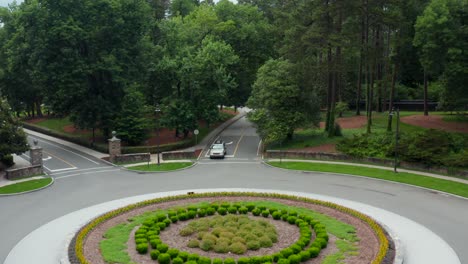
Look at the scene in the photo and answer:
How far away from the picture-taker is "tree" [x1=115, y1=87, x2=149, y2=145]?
152 feet

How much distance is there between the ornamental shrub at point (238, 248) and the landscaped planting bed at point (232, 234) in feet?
0.14

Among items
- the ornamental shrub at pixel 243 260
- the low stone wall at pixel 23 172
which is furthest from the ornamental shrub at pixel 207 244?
the low stone wall at pixel 23 172

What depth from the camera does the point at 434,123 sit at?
4819cm

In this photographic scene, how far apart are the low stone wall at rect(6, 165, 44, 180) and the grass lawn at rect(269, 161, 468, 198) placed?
63.2ft

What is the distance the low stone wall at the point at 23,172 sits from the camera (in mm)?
33825

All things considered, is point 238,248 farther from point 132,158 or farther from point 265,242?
point 132,158

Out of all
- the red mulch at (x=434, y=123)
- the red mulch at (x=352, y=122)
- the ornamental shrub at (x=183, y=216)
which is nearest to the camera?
the ornamental shrub at (x=183, y=216)

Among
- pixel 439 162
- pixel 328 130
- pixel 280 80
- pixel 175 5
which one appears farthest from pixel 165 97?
pixel 175 5

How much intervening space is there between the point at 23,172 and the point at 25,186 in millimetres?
4001

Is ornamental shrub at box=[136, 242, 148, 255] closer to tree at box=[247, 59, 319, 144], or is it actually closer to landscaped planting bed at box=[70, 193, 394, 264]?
landscaped planting bed at box=[70, 193, 394, 264]

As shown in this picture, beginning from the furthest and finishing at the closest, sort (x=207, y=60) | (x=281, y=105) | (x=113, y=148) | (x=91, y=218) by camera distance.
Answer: (x=207, y=60) < (x=281, y=105) < (x=113, y=148) < (x=91, y=218)

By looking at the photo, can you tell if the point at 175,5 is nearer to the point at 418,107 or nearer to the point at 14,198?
the point at 418,107

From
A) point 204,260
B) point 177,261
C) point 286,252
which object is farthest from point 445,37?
point 177,261

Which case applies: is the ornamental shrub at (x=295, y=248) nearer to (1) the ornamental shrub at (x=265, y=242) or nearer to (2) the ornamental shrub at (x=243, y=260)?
(1) the ornamental shrub at (x=265, y=242)
